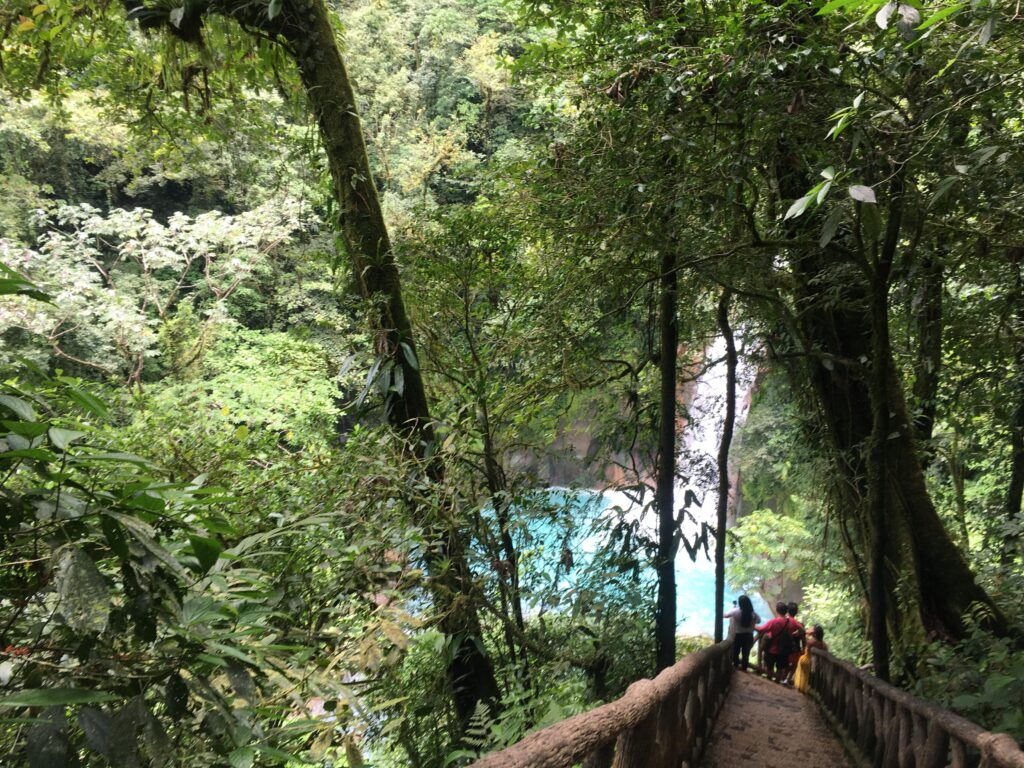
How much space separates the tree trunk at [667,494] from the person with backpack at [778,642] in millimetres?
3809

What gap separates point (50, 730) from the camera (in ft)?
2.74

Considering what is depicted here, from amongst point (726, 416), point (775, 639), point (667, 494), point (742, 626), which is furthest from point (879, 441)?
point (775, 639)

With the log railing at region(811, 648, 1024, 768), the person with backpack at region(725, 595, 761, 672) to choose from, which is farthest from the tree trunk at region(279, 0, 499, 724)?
the person with backpack at region(725, 595, 761, 672)

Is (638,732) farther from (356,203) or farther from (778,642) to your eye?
(778,642)

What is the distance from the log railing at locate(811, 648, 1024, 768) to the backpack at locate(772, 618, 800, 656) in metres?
2.06

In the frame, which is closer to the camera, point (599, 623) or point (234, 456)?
point (234, 456)

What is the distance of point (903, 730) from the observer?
324 cm

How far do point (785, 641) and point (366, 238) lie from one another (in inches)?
276

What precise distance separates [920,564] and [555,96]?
4.42m

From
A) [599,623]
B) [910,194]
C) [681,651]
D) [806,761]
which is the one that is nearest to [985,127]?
[910,194]

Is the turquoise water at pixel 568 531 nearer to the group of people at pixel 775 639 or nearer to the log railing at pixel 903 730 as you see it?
the log railing at pixel 903 730

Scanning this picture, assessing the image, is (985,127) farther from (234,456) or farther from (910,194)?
(234,456)

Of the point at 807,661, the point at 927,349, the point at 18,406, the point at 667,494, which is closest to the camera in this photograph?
the point at 18,406

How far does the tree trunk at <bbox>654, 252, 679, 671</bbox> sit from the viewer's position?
415 centimetres
